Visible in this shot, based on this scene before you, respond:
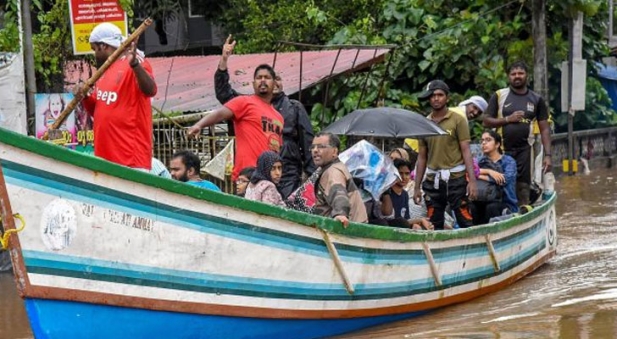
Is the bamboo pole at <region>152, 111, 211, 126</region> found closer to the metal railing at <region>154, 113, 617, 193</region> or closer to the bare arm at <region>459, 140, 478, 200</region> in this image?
the metal railing at <region>154, 113, 617, 193</region>

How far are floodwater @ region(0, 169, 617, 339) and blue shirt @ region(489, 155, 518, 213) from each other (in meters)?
0.72

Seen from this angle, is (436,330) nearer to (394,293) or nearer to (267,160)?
(394,293)

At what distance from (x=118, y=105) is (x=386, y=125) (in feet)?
10.2

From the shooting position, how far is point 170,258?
6445 millimetres

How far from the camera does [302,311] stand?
7.24 m

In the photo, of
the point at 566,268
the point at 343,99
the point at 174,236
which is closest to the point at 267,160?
the point at 174,236

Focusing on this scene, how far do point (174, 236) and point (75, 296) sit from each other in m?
0.63

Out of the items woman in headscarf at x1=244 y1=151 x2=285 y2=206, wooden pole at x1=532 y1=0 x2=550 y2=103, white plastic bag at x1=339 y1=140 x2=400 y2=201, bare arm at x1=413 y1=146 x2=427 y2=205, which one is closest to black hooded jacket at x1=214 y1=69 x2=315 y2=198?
white plastic bag at x1=339 y1=140 x2=400 y2=201

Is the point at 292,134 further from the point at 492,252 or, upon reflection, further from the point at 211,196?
the point at 211,196

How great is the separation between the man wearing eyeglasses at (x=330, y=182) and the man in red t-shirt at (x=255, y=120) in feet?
2.88

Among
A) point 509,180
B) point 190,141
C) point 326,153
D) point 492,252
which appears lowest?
point 492,252

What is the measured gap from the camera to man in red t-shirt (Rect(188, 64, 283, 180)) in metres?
8.48

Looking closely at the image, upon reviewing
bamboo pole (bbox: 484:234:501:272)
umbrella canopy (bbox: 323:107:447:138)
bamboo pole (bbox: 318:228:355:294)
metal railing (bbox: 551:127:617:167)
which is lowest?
metal railing (bbox: 551:127:617:167)

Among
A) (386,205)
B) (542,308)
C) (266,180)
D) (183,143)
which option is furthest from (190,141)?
(542,308)
